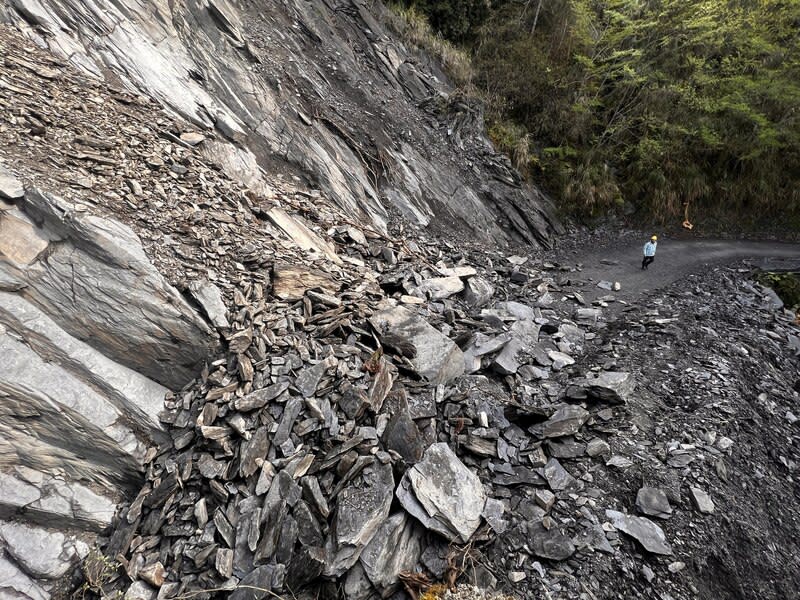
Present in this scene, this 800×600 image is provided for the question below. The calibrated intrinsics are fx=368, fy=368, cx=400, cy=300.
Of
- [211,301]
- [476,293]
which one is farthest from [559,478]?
[211,301]

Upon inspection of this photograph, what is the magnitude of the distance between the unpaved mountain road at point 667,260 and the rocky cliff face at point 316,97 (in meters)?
2.93

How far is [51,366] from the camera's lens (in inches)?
246

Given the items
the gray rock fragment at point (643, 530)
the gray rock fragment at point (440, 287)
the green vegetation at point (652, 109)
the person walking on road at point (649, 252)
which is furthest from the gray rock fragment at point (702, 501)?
the green vegetation at point (652, 109)

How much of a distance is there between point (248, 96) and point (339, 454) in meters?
12.4

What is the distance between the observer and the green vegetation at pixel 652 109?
17844 millimetres

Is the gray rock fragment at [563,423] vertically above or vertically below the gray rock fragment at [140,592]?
below

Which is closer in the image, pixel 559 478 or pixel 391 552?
pixel 391 552

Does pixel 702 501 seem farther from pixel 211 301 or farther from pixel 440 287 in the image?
pixel 211 301

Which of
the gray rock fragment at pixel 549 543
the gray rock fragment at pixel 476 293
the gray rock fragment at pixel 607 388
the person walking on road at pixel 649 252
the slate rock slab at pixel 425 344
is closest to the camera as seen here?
the gray rock fragment at pixel 549 543

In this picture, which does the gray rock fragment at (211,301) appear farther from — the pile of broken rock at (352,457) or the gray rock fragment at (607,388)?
the gray rock fragment at (607,388)

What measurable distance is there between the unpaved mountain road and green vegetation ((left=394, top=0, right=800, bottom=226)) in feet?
7.52

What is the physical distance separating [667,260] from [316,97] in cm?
1631

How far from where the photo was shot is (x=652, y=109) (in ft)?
63.0

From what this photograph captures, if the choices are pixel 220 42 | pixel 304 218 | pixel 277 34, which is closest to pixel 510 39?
pixel 277 34
